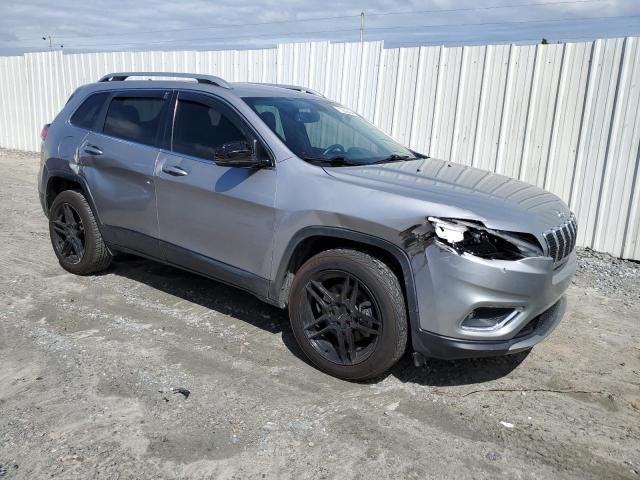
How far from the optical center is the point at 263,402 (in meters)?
3.50

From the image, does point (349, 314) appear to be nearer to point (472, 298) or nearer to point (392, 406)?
point (392, 406)

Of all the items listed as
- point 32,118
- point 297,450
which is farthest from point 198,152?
point 32,118

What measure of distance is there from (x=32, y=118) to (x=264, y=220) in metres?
13.6

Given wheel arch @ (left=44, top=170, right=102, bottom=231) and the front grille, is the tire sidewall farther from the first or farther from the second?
the front grille

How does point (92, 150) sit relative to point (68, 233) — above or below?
above

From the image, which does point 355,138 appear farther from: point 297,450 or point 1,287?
point 1,287

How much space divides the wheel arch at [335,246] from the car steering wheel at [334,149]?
2.31 ft

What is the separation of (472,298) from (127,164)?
3153mm

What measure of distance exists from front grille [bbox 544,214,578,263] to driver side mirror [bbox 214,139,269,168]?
1928mm

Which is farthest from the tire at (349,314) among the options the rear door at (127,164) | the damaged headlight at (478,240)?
the rear door at (127,164)

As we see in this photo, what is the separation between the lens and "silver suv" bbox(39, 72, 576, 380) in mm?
3285

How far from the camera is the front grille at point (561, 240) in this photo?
136 inches

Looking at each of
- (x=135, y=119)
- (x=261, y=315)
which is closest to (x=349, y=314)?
(x=261, y=315)

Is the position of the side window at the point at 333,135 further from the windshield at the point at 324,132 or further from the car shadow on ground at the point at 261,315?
the car shadow on ground at the point at 261,315
